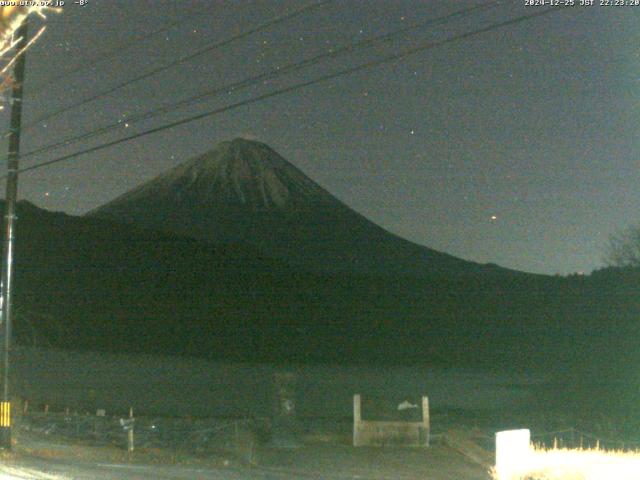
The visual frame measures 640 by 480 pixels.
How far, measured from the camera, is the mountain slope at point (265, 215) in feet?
479

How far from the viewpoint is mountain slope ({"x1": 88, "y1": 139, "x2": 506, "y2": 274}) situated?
14600 centimetres

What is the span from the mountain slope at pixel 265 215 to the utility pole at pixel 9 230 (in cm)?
11389

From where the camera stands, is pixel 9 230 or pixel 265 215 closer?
pixel 9 230

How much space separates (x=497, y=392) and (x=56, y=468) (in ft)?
142

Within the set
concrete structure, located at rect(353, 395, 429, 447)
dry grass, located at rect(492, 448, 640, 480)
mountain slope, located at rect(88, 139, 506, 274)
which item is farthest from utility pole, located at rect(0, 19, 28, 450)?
mountain slope, located at rect(88, 139, 506, 274)

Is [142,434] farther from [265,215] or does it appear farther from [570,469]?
[265,215]

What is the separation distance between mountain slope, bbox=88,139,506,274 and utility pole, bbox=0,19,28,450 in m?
114

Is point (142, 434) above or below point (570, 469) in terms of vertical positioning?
below

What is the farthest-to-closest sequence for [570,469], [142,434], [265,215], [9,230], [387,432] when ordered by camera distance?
[265,215]
[387,432]
[142,434]
[9,230]
[570,469]

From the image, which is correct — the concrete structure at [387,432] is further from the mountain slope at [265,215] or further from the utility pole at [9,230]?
the mountain slope at [265,215]

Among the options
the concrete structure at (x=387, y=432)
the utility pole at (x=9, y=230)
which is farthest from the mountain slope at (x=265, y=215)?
the utility pole at (x=9, y=230)

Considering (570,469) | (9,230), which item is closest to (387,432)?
(9,230)

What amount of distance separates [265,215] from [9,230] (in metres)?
147

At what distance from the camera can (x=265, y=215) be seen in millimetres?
164625
